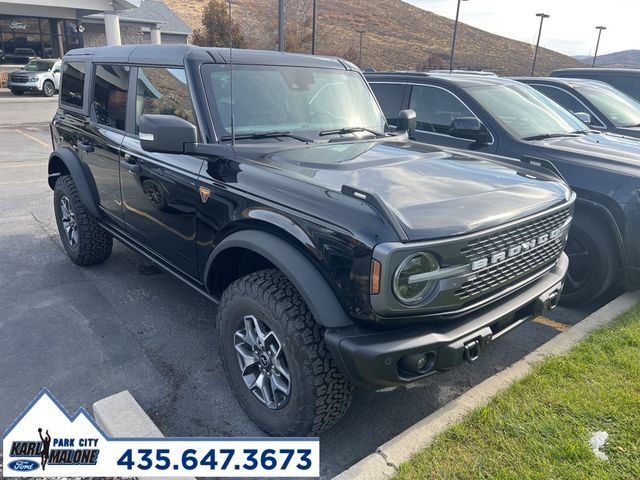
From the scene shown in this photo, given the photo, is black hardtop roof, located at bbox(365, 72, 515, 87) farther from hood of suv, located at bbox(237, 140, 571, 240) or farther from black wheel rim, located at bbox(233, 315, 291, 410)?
black wheel rim, located at bbox(233, 315, 291, 410)

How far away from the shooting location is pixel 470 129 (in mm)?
4879

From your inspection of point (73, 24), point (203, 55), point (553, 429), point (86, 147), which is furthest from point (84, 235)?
point (73, 24)

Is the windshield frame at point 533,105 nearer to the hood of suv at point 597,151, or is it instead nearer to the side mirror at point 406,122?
the hood of suv at point 597,151

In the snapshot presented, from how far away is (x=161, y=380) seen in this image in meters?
3.24

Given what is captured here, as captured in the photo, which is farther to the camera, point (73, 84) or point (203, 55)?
point (73, 84)

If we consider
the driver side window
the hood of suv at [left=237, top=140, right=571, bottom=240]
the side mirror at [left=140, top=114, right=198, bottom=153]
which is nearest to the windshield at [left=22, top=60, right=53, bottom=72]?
the driver side window

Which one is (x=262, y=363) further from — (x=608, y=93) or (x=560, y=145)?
(x=608, y=93)

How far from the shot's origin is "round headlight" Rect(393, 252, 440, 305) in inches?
84.9

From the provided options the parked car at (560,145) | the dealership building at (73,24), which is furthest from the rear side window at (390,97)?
the dealership building at (73,24)

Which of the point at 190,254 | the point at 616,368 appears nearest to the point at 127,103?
the point at 190,254

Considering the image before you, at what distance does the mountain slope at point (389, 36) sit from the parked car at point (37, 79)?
24.2 meters

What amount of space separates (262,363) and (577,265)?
9.97 feet

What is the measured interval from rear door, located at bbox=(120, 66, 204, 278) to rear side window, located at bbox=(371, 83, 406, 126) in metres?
2.89

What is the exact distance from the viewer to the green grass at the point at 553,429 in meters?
2.32
